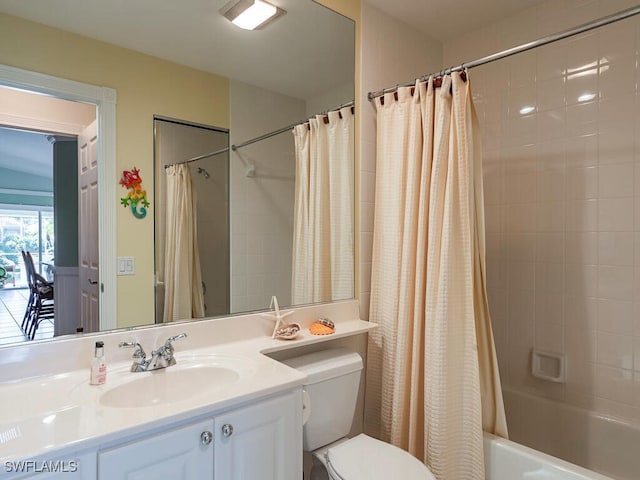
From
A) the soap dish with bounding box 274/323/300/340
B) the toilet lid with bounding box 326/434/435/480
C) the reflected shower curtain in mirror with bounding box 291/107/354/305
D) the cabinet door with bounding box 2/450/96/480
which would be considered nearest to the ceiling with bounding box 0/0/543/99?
the reflected shower curtain in mirror with bounding box 291/107/354/305

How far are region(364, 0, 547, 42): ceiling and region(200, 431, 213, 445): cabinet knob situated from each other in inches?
82.2

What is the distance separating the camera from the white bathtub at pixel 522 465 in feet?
4.42

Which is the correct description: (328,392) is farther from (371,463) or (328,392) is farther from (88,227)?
(88,227)

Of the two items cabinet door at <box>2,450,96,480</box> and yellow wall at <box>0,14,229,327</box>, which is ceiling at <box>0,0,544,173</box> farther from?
cabinet door at <box>2,450,96,480</box>

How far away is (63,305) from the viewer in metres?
1.25

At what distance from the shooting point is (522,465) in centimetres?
147

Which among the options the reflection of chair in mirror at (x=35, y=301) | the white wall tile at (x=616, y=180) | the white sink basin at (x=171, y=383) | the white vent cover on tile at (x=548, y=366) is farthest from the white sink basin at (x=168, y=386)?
the white wall tile at (x=616, y=180)

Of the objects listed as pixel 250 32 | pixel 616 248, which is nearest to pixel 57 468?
pixel 250 32

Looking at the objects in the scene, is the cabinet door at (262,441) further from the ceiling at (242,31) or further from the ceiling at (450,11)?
the ceiling at (450,11)

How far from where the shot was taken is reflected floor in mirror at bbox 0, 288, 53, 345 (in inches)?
44.8

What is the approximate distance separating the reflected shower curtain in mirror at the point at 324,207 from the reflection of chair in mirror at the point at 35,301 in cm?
99

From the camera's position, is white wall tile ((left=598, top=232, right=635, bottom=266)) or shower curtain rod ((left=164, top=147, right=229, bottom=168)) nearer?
shower curtain rod ((left=164, top=147, right=229, bottom=168))

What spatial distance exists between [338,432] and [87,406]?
3.31ft

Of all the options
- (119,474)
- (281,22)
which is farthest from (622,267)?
(119,474)
